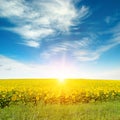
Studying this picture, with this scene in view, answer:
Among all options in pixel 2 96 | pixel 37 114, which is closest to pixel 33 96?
pixel 2 96

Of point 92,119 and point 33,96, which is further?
point 33,96

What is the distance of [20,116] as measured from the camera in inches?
395

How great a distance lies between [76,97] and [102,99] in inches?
75.6

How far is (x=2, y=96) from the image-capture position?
45.1 ft

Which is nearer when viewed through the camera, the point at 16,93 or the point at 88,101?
the point at 16,93

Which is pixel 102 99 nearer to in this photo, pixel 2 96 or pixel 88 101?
pixel 88 101

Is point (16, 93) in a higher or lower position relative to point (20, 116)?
higher

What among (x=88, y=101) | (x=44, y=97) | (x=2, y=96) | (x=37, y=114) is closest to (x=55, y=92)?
(x=44, y=97)

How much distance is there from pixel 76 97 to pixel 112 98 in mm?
A: 2740

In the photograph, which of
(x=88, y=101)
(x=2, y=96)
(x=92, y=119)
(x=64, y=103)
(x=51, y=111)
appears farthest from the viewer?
(x=88, y=101)

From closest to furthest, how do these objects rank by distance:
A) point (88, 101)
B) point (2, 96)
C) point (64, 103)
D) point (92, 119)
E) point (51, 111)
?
1. point (92, 119)
2. point (51, 111)
3. point (2, 96)
4. point (64, 103)
5. point (88, 101)

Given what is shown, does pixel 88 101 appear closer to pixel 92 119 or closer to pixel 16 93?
pixel 16 93

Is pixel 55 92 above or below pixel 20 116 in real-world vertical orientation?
above

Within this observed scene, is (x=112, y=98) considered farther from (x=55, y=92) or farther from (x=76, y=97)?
(x=55, y=92)
